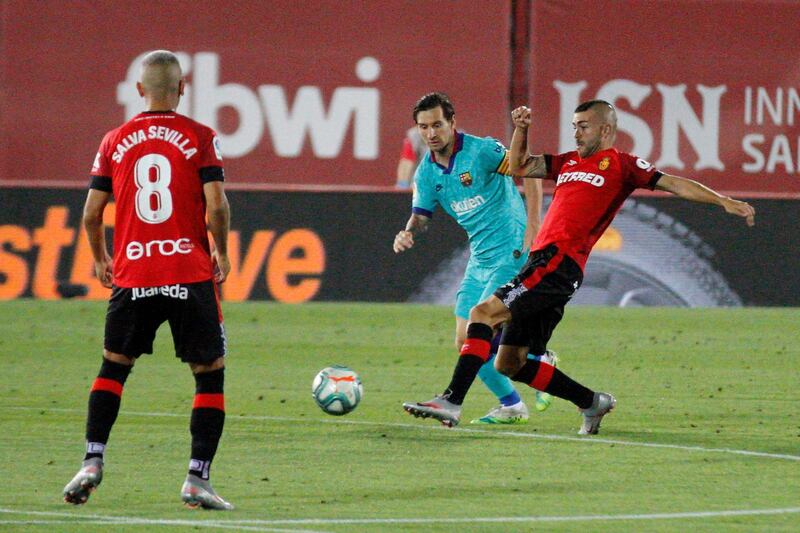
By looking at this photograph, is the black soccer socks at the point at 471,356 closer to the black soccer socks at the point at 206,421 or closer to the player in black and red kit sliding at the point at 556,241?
the player in black and red kit sliding at the point at 556,241

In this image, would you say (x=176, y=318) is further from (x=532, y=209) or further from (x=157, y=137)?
(x=532, y=209)

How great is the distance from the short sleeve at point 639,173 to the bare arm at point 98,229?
279 cm

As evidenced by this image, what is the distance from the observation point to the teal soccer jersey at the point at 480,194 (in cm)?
932

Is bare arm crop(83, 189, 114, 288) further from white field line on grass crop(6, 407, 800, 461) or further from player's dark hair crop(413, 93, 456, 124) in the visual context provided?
player's dark hair crop(413, 93, 456, 124)

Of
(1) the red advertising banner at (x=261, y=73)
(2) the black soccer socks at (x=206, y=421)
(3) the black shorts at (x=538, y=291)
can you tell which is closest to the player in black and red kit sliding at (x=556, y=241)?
Answer: (3) the black shorts at (x=538, y=291)

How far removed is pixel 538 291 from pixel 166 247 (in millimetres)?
2366

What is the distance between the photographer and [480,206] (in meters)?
9.42

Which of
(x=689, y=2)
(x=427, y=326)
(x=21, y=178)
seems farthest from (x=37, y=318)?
(x=689, y=2)

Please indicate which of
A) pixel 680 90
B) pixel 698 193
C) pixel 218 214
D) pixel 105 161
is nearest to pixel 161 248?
pixel 218 214

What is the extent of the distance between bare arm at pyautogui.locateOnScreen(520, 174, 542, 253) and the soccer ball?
1270 millimetres

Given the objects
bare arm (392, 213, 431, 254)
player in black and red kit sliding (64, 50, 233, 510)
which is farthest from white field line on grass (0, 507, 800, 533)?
bare arm (392, 213, 431, 254)

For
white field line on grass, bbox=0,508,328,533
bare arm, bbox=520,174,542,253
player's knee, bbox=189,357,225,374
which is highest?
bare arm, bbox=520,174,542,253

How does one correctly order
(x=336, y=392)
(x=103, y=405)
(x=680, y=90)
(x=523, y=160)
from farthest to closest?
1. (x=680, y=90)
2. (x=336, y=392)
3. (x=523, y=160)
4. (x=103, y=405)

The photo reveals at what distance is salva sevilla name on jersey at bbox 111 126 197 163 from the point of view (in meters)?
6.41
